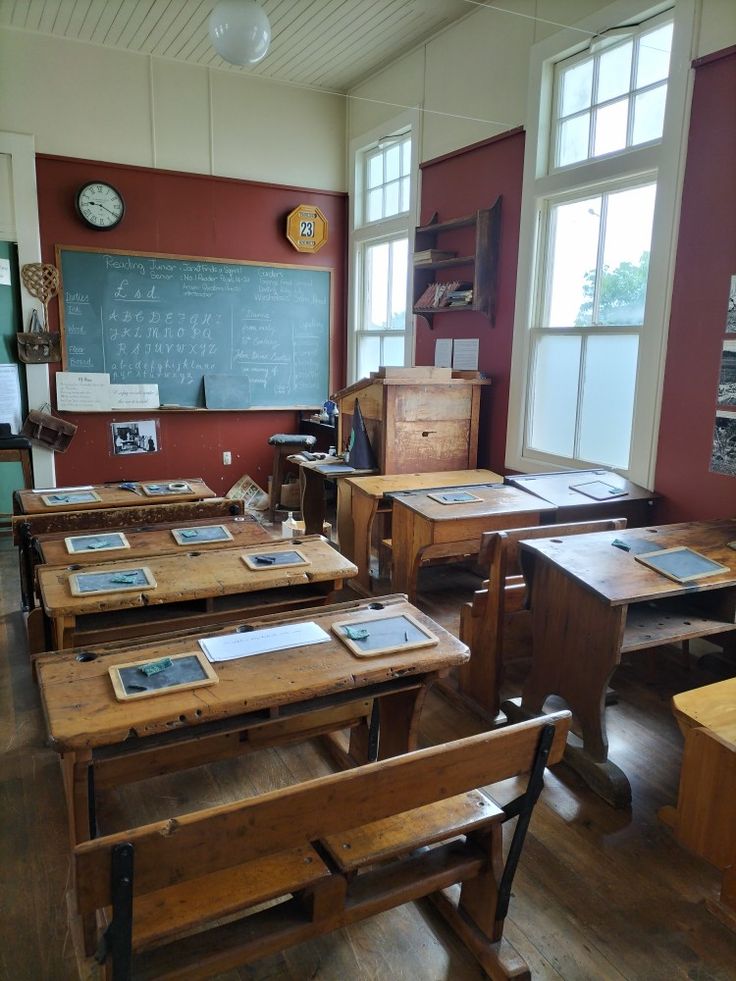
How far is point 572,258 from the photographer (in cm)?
415

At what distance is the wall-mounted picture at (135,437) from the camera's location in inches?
227

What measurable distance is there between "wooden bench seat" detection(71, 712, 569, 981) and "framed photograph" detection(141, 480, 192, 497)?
89.9 inches

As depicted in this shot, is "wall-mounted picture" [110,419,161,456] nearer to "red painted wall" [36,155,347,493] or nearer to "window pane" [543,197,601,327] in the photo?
"red painted wall" [36,155,347,493]

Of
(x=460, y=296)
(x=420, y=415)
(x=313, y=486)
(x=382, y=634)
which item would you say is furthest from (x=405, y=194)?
(x=382, y=634)

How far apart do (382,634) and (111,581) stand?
0.95 meters

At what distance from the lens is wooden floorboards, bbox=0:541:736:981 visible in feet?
5.32

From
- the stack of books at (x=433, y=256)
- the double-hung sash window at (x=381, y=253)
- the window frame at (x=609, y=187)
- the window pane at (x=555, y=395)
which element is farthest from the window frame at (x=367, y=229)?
the window pane at (x=555, y=395)

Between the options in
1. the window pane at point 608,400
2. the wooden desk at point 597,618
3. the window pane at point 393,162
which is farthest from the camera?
the window pane at point 393,162

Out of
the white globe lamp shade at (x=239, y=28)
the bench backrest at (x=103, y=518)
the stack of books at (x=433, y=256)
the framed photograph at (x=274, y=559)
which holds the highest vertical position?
the white globe lamp shade at (x=239, y=28)

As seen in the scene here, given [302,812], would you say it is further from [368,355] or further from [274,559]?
[368,355]

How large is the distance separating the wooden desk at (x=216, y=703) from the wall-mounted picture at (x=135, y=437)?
4213mm

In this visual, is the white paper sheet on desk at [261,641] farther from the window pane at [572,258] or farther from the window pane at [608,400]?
the window pane at [572,258]

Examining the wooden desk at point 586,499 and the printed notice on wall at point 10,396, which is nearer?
the wooden desk at point 586,499

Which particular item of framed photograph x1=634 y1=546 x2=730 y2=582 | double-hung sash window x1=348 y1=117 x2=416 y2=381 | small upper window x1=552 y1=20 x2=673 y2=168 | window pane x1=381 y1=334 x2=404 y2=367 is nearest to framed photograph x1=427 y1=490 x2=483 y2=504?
framed photograph x1=634 y1=546 x2=730 y2=582
